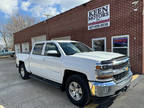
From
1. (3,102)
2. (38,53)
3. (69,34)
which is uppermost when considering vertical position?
(69,34)

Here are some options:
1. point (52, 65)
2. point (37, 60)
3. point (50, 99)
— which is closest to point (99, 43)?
point (37, 60)

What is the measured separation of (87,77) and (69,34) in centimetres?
757

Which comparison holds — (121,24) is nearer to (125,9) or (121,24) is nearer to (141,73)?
(125,9)

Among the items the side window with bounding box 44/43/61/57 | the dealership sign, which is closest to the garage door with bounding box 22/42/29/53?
the dealership sign

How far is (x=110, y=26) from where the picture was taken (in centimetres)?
692

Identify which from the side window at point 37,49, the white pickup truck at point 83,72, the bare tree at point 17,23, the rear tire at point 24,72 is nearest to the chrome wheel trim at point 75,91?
the white pickup truck at point 83,72

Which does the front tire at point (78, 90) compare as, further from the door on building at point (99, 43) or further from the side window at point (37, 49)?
the door on building at point (99, 43)

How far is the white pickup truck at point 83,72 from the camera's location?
2541mm

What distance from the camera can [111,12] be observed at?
6812mm

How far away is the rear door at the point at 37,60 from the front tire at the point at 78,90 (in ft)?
5.27

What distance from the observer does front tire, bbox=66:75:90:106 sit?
9.21 feet

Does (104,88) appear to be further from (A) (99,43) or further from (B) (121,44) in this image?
(A) (99,43)

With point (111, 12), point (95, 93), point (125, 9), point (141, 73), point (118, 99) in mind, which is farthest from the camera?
point (111, 12)

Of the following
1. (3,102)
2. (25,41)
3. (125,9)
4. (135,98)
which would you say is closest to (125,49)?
(125,9)
